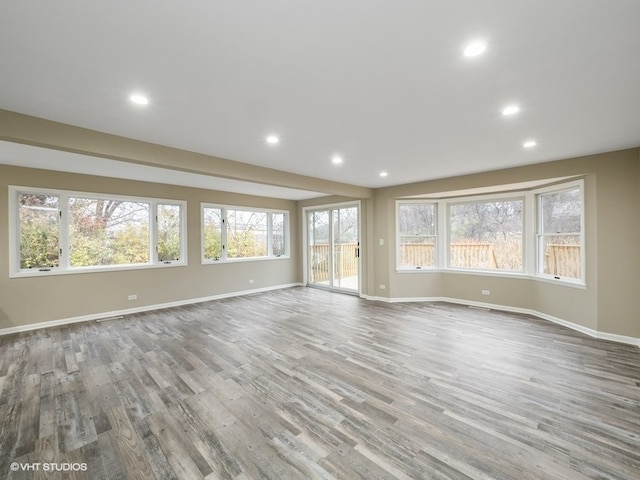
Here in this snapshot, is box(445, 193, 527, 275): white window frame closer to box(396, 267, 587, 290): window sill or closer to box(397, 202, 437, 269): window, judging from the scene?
box(396, 267, 587, 290): window sill

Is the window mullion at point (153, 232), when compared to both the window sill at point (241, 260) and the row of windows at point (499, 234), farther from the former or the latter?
the row of windows at point (499, 234)

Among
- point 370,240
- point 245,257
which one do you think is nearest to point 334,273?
point 370,240

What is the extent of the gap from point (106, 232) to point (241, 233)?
9.01ft

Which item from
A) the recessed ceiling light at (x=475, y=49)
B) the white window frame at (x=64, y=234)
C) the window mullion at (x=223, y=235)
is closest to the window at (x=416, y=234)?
the window mullion at (x=223, y=235)

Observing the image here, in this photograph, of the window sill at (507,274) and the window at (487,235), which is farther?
the window at (487,235)

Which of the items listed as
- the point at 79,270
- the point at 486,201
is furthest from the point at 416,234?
the point at 79,270

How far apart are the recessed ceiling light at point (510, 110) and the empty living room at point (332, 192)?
20 millimetres

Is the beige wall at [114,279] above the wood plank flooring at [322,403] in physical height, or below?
above

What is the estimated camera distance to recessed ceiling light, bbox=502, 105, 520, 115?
7.84 ft

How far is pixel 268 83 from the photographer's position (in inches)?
78.2

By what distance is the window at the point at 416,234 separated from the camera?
6.03 meters

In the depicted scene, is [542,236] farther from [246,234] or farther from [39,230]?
[39,230]

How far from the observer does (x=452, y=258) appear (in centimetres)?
591

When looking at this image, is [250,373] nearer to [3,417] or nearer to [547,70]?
[3,417]
